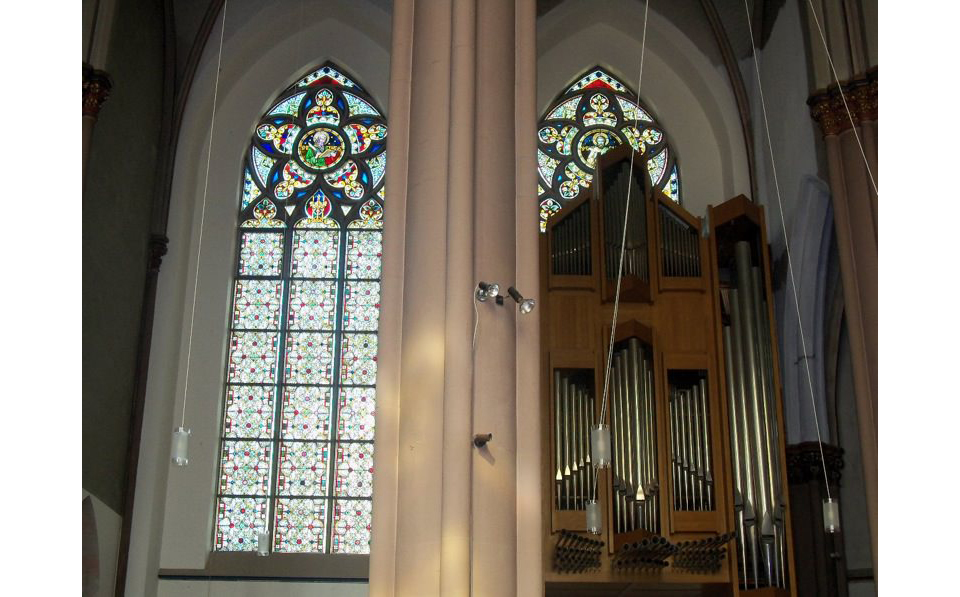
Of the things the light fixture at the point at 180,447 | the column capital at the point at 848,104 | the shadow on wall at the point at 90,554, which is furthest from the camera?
the shadow on wall at the point at 90,554

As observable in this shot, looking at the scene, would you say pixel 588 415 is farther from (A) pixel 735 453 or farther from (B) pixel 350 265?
(B) pixel 350 265

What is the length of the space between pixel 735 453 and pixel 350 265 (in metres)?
5.51

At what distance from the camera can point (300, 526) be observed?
14.2 metres

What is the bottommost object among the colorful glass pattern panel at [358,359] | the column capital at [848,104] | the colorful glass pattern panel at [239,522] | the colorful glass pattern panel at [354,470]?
the colorful glass pattern panel at [239,522]

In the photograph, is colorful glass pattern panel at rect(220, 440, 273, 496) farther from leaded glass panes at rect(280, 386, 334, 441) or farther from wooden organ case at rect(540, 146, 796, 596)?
wooden organ case at rect(540, 146, 796, 596)

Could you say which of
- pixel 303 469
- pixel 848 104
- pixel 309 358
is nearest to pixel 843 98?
pixel 848 104

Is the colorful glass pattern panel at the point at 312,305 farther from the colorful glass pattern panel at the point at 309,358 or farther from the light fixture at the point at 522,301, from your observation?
the light fixture at the point at 522,301

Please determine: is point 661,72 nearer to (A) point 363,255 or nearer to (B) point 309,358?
(A) point 363,255

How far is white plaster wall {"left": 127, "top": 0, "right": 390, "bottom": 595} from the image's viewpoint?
14.0 metres

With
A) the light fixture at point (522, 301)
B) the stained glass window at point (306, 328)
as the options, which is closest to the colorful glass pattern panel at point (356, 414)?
the stained glass window at point (306, 328)

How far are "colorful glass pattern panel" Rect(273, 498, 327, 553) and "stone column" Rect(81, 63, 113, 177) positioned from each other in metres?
4.44

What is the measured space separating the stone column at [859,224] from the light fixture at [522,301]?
3.82 metres

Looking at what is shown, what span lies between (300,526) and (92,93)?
5271 mm

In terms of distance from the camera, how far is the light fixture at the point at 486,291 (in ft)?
29.0
